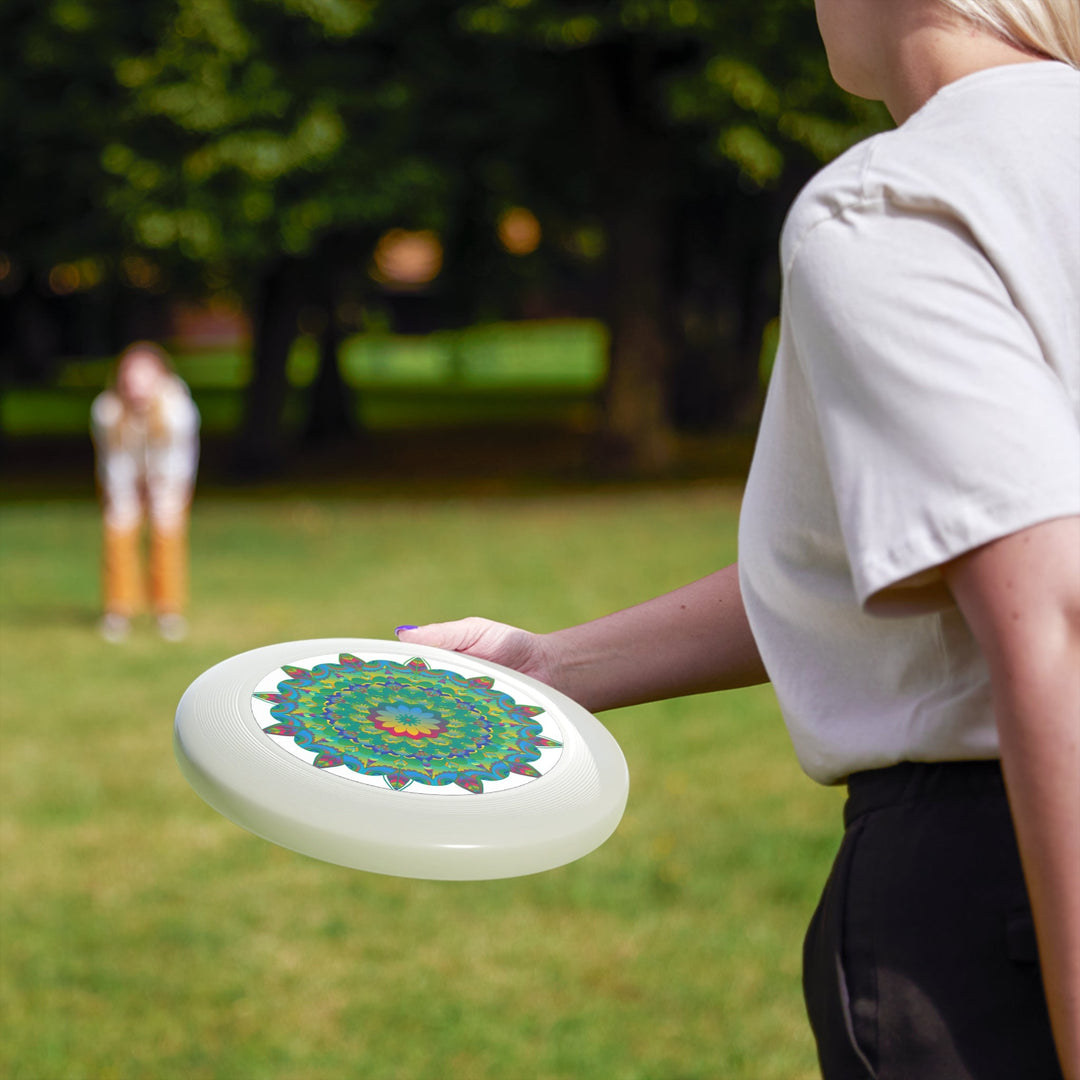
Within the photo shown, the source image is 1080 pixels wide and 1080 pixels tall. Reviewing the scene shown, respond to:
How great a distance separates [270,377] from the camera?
827 inches

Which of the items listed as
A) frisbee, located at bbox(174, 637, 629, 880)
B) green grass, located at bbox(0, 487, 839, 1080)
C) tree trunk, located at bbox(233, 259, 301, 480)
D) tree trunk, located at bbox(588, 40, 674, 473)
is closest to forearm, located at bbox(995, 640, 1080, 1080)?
frisbee, located at bbox(174, 637, 629, 880)

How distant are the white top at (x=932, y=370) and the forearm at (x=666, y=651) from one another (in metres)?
0.39

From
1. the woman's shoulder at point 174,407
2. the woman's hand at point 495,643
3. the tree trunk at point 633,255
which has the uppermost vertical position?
the woman's hand at point 495,643

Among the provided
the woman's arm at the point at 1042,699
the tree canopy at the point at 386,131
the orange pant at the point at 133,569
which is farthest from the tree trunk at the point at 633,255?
the woman's arm at the point at 1042,699

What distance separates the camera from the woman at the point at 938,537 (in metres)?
1.02

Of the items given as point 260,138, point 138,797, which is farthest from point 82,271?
point 138,797

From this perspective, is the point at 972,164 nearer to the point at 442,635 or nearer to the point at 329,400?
the point at 442,635

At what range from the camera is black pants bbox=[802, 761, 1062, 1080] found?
47.3 inches

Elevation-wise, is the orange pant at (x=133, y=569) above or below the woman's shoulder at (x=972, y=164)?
below

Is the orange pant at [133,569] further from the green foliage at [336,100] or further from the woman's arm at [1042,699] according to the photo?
the woman's arm at [1042,699]

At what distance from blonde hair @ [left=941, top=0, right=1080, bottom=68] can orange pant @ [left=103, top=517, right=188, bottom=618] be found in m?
8.78

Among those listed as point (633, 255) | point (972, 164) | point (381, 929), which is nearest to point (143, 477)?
point (381, 929)

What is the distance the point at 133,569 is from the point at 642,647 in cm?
852

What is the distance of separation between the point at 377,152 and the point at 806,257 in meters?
15.6
